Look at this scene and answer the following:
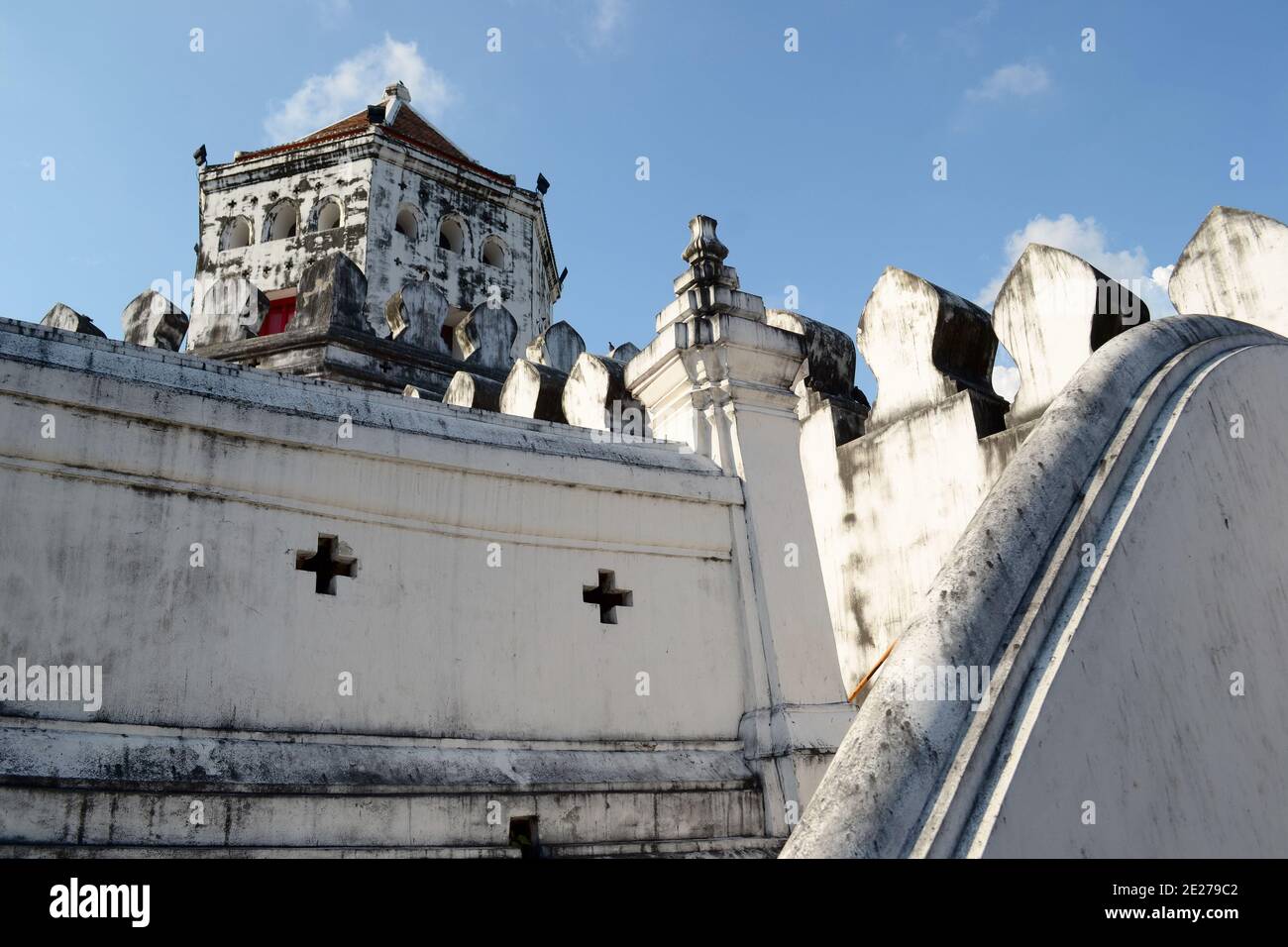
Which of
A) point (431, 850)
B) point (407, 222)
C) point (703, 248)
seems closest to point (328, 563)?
point (431, 850)

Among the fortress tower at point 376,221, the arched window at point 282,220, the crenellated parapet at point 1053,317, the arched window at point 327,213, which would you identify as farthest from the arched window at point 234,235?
the crenellated parapet at point 1053,317

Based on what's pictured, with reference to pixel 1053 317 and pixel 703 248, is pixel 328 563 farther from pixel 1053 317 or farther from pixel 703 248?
pixel 1053 317

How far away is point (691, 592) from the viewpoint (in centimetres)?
484

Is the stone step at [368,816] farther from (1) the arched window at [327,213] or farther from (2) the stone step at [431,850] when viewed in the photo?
(1) the arched window at [327,213]

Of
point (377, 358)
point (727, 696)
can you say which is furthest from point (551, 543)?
point (377, 358)

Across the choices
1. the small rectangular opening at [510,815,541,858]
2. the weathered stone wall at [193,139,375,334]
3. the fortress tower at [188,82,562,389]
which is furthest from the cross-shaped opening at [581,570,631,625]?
the weathered stone wall at [193,139,375,334]

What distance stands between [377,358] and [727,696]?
22.5 feet

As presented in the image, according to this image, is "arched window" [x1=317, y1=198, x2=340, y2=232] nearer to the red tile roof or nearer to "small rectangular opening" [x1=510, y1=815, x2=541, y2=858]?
the red tile roof

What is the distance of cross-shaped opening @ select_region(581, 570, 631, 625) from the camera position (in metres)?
4.65

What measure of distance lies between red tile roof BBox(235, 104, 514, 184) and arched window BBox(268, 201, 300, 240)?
105cm

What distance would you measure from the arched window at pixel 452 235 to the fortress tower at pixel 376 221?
0.06ft

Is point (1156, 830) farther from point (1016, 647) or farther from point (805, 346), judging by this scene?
point (805, 346)
